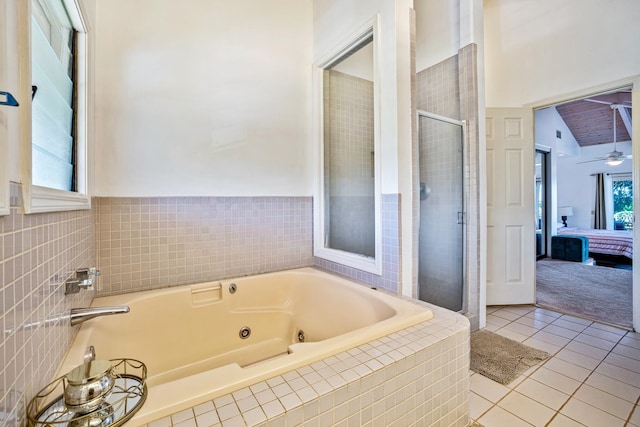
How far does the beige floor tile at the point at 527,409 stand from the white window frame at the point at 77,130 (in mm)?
2070

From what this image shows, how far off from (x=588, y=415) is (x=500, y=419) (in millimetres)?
440

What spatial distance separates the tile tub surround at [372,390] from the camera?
71 centimetres

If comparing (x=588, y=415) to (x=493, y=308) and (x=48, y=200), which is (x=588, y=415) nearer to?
(x=493, y=308)

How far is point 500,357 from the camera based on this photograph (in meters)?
1.86

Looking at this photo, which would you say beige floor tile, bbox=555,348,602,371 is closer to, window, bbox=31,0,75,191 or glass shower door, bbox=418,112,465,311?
glass shower door, bbox=418,112,465,311

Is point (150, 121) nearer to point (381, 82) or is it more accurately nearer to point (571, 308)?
point (381, 82)

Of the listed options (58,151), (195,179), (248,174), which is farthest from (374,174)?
(58,151)

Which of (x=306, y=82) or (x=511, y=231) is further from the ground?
(x=306, y=82)

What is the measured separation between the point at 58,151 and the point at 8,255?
74cm

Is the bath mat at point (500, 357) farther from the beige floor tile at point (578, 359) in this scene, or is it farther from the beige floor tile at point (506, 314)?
the beige floor tile at point (506, 314)

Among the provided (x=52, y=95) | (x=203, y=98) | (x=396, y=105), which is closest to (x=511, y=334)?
(x=396, y=105)

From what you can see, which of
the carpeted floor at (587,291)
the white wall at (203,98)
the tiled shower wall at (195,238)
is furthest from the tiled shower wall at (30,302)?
the carpeted floor at (587,291)

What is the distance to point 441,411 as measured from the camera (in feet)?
3.56

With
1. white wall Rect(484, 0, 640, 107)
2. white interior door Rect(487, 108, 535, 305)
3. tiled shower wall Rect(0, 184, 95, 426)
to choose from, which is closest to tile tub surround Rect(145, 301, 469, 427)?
tiled shower wall Rect(0, 184, 95, 426)
